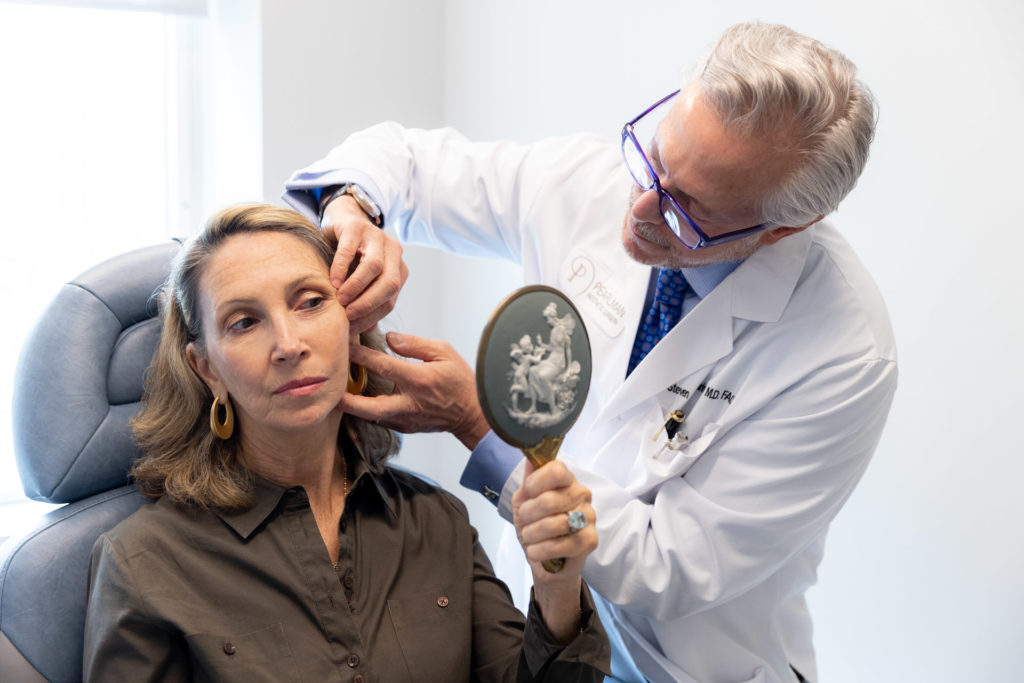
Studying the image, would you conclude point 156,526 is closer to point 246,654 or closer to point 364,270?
point 246,654

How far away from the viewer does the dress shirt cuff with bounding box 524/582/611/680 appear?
133 cm

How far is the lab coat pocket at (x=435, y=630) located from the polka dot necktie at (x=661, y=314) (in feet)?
1.64

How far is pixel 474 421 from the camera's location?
148 centimetres

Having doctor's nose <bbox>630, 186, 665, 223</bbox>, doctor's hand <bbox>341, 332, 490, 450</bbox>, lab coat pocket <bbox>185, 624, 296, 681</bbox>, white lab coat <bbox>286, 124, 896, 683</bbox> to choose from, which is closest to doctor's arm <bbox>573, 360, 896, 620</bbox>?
white lab coat <bbox>286, 124, 896, 683</bbox>

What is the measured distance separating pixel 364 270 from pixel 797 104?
2.20 feet

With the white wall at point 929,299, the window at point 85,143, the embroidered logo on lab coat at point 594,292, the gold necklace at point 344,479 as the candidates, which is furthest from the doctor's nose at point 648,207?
the window at point 85,143

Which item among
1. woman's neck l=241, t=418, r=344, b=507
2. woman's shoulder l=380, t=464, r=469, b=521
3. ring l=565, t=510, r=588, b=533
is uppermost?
ring l=565, t=510, r=588, b=533

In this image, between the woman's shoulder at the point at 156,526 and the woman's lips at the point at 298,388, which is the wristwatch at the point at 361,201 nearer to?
the woman's lips at the point at 298,388

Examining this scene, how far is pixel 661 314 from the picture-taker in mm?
1659

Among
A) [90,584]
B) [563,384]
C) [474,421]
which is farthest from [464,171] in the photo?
[90,584]

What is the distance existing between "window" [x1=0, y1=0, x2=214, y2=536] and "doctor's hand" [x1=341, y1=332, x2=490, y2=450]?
149 cm

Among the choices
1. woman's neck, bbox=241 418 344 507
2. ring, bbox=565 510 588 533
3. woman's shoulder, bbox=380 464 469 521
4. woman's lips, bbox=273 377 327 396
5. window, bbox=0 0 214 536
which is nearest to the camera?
ring, bbox=565 510 588 533

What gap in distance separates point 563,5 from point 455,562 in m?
1.58

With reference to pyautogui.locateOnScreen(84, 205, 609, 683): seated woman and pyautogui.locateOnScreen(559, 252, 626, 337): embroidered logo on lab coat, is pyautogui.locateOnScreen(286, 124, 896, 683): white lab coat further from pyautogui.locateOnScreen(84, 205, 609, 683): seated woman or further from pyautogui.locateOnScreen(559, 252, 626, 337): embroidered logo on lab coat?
pyautogui.locateOnScreen(84, 205, 609, 683): seated woman
